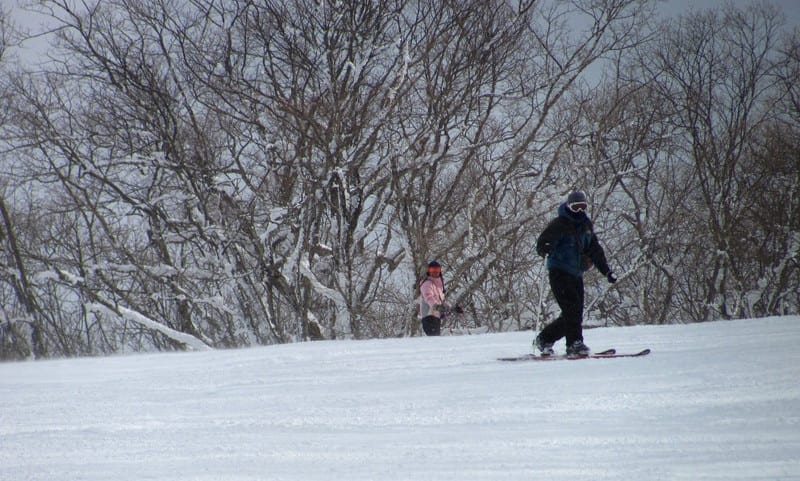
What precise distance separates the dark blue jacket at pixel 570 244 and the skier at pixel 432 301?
4.81 meters

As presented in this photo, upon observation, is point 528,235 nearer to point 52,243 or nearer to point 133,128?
point 133,128

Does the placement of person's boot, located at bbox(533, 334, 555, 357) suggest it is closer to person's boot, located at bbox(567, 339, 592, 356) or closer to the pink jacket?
person's boot, located at bbox(567, 339, 592, 356)

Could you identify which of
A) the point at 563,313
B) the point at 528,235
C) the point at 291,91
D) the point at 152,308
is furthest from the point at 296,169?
the point at 563,313

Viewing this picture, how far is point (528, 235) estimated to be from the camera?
19031 mm

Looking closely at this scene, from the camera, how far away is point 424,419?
156 inches

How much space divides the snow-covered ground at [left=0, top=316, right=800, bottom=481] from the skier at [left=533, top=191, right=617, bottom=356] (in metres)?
0.65

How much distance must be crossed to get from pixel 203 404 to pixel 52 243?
18.7 m

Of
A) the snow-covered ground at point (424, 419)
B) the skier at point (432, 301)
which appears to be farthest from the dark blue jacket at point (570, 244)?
the skier at point (432, 301)

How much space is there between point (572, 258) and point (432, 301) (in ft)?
16.3

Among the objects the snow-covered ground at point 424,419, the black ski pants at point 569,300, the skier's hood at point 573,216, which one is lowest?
the snow-covered ground at point 424,419

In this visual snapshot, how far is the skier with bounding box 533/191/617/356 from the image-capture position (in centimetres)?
651

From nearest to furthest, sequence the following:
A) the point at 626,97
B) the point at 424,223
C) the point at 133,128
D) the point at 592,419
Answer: the point at 592,419 < the point at 133,128 < the point at 424,223 < the point at 626,97

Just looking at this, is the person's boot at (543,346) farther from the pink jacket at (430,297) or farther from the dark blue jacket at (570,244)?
the pink jacket at (430,297)

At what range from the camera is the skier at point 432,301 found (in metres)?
11.4
